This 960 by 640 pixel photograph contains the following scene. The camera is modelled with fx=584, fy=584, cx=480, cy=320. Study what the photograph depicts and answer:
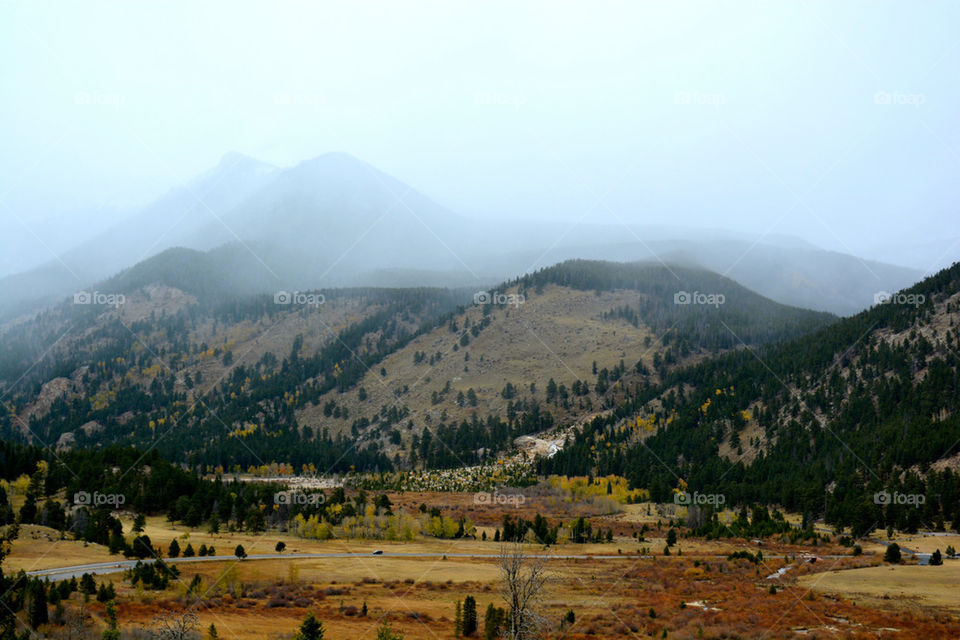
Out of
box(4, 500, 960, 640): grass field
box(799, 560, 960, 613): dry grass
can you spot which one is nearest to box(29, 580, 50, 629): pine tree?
box(4, 500, 960, 640): grass field

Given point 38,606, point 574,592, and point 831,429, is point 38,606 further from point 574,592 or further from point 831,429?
point 831,429

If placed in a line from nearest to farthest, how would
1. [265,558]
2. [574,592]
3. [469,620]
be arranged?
[469,620]
[574,592]
[265,558]

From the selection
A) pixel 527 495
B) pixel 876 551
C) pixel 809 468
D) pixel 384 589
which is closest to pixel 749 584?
pixel 876 551

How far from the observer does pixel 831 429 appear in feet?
449

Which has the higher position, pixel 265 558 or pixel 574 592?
pixel 574 592

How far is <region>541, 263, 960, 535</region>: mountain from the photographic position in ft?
344

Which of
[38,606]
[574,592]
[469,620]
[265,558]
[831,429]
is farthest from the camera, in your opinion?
[831,429]

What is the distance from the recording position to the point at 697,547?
8806 centimetres

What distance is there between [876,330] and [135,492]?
181 metres

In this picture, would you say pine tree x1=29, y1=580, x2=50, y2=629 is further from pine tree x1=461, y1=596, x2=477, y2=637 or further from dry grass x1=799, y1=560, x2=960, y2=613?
dry grass x1=799, y1=560, x2=960, y2=613

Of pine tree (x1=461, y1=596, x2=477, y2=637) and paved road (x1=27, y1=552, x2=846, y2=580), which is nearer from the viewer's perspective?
pine tree (x1=461, y1=596, x2=477, y2=637)

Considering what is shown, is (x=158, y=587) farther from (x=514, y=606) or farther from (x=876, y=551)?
(x=876, y=551)

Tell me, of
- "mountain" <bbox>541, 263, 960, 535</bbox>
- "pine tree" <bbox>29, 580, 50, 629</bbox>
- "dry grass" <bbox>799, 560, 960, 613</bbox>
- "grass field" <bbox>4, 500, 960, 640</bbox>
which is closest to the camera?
"pine tree" <bbox>29, 580, 50, 629</bbox>

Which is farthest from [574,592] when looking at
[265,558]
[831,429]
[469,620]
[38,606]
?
[831,429]
